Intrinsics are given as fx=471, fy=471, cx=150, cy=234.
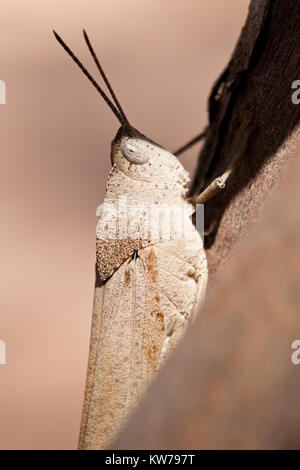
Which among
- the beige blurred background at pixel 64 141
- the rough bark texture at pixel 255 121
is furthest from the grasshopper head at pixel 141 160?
the beige blurred background at pixel 64 141

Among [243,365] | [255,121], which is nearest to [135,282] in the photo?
[255,121]

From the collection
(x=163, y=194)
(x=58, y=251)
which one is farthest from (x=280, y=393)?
(x=58, y=251)

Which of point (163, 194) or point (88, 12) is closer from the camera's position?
point (163, 194)

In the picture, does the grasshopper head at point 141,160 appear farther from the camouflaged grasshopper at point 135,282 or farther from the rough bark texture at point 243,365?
the rough bark texture at point 243,365

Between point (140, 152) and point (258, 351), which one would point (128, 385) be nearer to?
point (140, 152)

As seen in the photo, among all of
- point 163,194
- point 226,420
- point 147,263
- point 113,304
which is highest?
point 226,420
